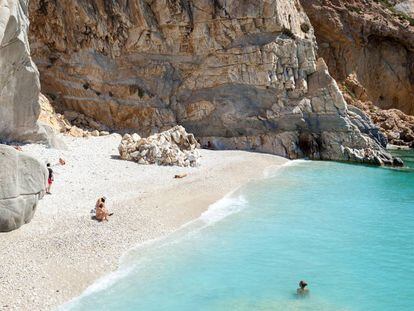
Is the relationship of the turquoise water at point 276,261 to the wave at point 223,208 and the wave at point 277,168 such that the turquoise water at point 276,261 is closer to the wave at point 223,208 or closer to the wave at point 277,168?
the wave at point 223,208

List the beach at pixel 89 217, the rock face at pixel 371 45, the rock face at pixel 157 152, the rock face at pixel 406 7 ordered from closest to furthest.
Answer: the beach at pixel 89 217
the rock face at pixel 157 152
the rock face at pixel 371 45
the rock face at pixel 406 7

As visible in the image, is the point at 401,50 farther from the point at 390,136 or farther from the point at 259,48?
the point at 259,48

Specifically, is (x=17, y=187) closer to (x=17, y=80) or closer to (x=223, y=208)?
(x=223, y=208)

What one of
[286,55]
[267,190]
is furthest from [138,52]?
[267,190]

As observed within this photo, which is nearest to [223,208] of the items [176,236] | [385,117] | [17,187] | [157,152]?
[176,236]

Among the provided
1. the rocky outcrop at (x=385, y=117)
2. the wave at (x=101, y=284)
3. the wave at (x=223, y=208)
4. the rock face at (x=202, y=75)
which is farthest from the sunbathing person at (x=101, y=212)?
the rocky outcrop at (x=385, y=117)

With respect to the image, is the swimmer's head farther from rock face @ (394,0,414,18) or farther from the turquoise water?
rock face @ (394,0,414,18)

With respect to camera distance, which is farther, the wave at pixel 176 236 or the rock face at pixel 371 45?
the rock face at pixel 371 45

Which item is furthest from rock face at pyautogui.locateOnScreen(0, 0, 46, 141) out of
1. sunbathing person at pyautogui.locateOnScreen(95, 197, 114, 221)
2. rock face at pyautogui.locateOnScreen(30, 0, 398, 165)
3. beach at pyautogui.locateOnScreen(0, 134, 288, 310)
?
rock face at pyautogui.locateOnScreen(30, 0, 398, 165)

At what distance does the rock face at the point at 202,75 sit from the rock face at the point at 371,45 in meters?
20.7

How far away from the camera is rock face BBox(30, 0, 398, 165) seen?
132 feet

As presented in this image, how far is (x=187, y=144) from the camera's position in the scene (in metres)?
31.3

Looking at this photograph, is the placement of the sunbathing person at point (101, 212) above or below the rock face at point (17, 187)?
below

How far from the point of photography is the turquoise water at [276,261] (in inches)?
466
